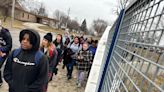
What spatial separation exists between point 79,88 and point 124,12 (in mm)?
5271

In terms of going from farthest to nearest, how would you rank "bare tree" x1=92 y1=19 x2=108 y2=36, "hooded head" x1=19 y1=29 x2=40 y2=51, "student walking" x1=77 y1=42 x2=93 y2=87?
1. "bare tree" x1=92 y1=19 x2=108 y2=36
2. "student walking" x1=77 y1=42 x2=93 y2=87
3. "hooded head" x1=19 y1=29 x2=40 y2=51

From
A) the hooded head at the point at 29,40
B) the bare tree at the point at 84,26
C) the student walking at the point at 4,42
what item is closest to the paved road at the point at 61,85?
the student walking at the point at 4,42

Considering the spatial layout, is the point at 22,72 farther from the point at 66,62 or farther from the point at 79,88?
the point at 66,62

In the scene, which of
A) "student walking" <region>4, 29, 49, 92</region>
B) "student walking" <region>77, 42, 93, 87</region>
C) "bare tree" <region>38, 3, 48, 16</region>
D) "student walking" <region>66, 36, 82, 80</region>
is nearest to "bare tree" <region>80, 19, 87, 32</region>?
"bare tree" <region>38, 3, 48, 16</region>

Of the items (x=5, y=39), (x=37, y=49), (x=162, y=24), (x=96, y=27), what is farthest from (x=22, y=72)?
(x=96, y=27)

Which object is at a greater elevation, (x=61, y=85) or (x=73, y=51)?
(x=73, y=51)

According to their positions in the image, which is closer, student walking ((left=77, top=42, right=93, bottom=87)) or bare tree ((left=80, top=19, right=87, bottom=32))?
student walking ((left=77, top=42, right=93, bottom=87))

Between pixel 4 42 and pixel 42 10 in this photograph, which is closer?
pixel 4 42

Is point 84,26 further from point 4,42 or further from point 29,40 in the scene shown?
point 29,40

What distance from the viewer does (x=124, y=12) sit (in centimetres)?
392

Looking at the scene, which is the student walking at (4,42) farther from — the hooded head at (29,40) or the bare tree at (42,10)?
the bare tree at (42,10)

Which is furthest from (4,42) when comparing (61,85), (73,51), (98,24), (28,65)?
(98,24)

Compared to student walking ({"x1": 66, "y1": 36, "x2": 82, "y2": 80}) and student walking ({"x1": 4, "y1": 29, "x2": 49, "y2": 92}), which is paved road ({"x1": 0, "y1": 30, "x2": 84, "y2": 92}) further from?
student walking ({"x1": 4, "y1": 29, "x2": 49, "y2": 92})

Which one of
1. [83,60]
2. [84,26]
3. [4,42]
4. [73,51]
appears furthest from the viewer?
[84,26]
